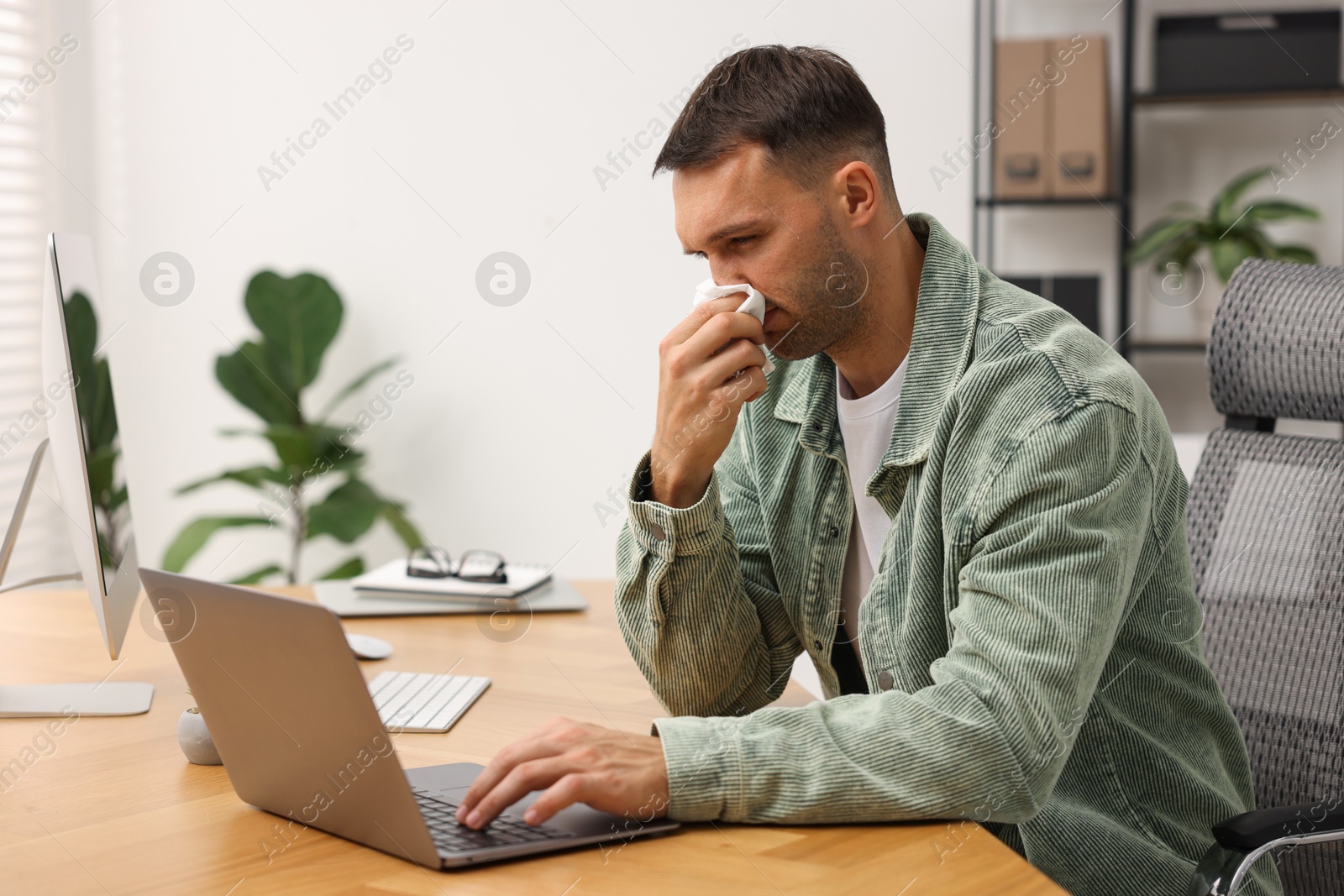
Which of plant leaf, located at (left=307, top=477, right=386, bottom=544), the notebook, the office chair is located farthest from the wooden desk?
plant leaf, located at (left=307, top=477, right=386, bottom=544)

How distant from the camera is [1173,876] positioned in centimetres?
101

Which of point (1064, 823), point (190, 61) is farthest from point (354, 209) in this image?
point (1064, 823)

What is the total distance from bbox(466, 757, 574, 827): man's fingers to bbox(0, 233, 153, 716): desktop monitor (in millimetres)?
497

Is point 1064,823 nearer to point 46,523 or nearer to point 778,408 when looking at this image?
point 778,408

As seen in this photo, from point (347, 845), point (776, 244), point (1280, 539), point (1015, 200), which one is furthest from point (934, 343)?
point (1015, 200)

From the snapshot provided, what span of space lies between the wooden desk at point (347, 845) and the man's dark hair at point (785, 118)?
565mm

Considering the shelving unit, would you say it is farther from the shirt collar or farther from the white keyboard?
the white keyboard

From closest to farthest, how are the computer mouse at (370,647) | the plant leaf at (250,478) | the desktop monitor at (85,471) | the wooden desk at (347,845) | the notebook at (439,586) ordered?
the wooden desk at (347,845)
the desktop monitor at (85,471)
the computer mouse at (370,647)
the notebook at (439,586)
the plant leaf at (250,478)

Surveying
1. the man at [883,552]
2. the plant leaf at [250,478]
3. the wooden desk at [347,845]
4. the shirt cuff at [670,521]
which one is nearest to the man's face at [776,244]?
the man at [883,552]

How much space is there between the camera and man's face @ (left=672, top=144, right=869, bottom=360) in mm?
1120

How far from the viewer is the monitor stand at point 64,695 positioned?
3.78ft

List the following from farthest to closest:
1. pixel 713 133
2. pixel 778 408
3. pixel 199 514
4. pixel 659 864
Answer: pixel 199 514
pixel 778 408
pixel 713 133
pixel 659 864

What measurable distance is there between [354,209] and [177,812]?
95.2 inches

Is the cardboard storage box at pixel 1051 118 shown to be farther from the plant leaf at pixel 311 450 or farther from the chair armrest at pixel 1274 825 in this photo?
the chair armrest at pixel 1274 825
